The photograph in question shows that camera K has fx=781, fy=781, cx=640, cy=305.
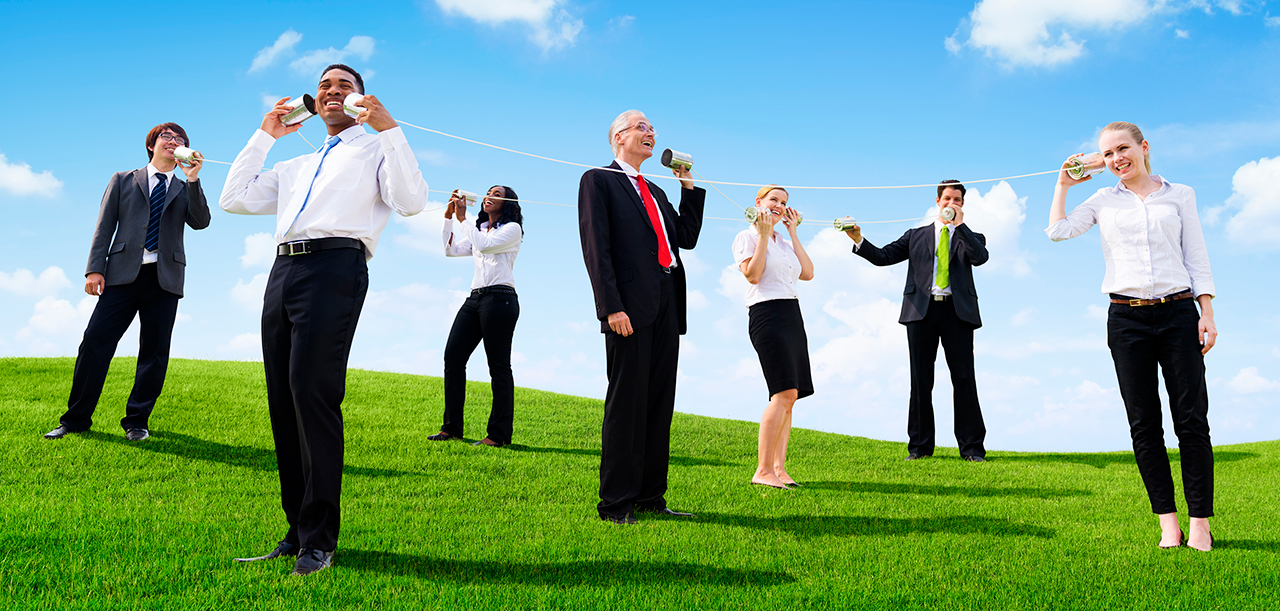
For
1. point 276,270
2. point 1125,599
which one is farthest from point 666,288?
point 1125,599

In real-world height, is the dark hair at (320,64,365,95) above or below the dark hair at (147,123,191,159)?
below

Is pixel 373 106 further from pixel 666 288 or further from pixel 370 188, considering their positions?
pixel 666 288

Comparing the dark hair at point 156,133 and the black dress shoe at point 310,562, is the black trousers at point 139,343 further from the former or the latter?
the black dress shoe at point 310,562

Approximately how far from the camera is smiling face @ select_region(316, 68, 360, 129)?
10.8 ft

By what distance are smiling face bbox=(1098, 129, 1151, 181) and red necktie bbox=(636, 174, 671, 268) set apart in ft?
7.80

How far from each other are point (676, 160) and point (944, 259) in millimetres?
4001

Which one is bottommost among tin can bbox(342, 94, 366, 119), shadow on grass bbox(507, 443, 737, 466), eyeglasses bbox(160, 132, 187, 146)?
shadow on grass bbox(507, 443, 737, 466)

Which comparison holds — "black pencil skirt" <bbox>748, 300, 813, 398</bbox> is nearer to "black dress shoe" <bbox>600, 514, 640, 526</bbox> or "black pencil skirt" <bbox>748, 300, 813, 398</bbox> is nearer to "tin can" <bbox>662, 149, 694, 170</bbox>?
"tin can" <bbox>662, 149, 694, 170</bbox>

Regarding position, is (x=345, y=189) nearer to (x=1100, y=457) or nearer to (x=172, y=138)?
(x=172, y=138)

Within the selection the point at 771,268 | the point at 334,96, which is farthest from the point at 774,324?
the point at 334,96

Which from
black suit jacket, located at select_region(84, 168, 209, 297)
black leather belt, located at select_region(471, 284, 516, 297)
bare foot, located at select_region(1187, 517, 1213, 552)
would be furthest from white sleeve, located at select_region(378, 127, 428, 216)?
bare foot, located at select_region(1187, 517, 1213, 552)

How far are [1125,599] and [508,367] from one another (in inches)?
195

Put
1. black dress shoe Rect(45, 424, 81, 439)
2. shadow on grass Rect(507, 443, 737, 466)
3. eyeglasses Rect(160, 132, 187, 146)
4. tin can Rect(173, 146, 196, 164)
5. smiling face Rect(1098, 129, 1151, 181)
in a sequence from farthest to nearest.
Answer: shadow on grass Rect(507, 443, 737, 466), eyeglasses Rect(160, 132, 187, 146), black dress shoe Rect(45, 424, 81, 439), tin can Rect(173, 146, 196, 164), smiling face Rect(1098, 129, 1151, 181)

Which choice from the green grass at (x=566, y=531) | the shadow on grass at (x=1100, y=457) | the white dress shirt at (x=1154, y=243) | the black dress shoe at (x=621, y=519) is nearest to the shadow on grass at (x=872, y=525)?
the green grass at (x=566, y=531)
